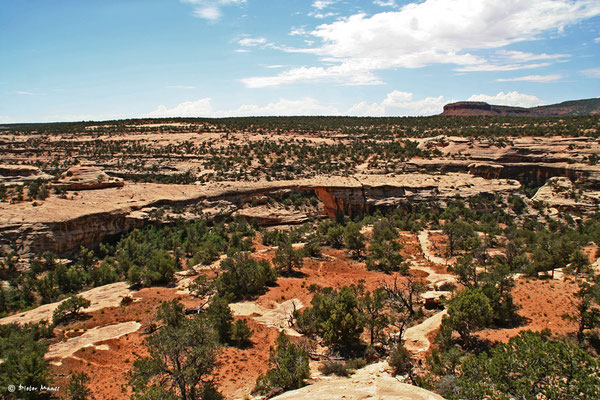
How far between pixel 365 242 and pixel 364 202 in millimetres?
8897

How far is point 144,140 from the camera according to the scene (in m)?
61.1

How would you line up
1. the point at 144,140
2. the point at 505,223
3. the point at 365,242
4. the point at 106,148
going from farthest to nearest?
1. the point at 144,140
2. the point at 106,148
3. the point at 505,223
4. the point at 365,242

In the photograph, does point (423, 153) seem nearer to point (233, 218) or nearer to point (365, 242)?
point (365, 242)

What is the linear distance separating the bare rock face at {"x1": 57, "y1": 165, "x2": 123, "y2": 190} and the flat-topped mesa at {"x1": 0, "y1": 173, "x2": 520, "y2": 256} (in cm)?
139

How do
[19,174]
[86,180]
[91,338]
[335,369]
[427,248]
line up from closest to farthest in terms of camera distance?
1. [335,369]
2. [91,338]
3. [427,248]
4. [86,180]
5. [19,174]

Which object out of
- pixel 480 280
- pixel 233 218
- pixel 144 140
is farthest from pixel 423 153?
pixel 144 140

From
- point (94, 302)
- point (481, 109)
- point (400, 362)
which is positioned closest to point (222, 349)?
point (400, 362)

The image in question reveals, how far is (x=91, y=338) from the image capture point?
1834 centimetres

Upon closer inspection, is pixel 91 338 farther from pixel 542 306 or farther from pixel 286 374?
pixel 542 306

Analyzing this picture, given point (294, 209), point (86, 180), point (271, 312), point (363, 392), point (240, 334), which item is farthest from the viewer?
point (86, 180)

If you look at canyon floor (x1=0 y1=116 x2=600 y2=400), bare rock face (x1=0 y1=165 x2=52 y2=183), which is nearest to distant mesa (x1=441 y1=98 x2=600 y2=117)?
canyon floor (x1=0 y1=116 x2=600 y2=400)

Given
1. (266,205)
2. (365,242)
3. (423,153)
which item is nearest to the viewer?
(365,242)

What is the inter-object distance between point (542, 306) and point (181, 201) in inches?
1254

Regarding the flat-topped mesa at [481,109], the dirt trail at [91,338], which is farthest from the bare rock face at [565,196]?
the flat-topped mesa at [481,109]
